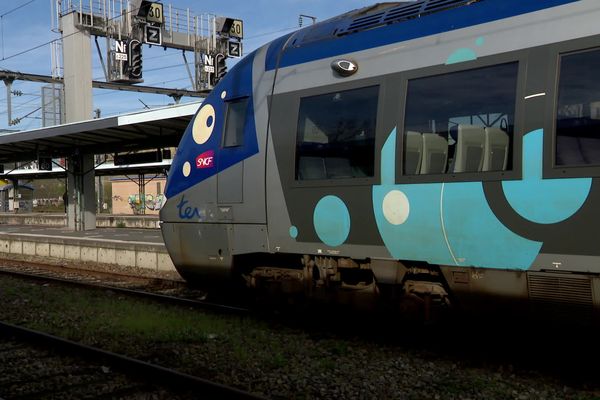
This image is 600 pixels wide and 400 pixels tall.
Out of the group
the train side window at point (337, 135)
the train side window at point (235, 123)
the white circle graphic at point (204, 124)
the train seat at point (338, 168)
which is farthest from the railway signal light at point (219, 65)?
the train seat at point (338, 168)

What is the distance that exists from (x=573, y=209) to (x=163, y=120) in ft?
44.7

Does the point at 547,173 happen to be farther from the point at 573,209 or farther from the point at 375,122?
the point at 375,122

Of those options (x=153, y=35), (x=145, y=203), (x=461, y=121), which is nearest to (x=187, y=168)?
(x=461, y=121)

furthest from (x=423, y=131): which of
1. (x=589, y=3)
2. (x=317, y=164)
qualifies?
(x=589, y=3)

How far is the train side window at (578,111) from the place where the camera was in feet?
15.2

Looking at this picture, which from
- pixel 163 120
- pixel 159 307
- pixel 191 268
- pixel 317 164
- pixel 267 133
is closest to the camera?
pixel 317 164

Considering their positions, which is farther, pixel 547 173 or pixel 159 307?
pixel 159 307

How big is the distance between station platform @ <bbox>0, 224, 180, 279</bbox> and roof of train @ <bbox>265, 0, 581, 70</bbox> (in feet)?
25.6

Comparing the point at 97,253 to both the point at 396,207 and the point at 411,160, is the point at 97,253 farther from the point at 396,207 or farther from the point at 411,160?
the point at 411,160

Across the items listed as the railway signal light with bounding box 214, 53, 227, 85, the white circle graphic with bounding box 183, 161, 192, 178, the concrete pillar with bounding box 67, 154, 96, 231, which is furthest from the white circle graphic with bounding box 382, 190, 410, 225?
the railway signal light with bounding box 214, 53, 227, 85

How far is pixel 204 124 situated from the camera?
26.0 ft

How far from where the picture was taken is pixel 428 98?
18.6 ft

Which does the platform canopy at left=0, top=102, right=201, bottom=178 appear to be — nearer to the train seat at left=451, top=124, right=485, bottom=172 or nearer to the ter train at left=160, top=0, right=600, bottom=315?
the ter train at left=160, top=0, right=600, bottom=315

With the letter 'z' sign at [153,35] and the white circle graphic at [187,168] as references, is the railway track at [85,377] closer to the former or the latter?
the white circle graphic at [187,168]
